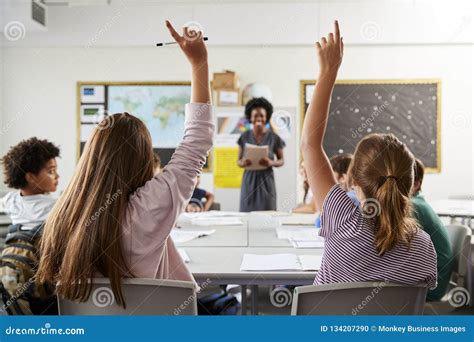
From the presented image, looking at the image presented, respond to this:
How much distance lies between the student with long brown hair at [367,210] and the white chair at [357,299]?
4cm

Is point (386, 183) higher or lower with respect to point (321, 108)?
lower

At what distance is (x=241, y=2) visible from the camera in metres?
4.98

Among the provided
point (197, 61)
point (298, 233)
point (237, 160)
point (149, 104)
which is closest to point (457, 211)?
point (298, 233)

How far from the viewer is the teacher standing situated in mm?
3920

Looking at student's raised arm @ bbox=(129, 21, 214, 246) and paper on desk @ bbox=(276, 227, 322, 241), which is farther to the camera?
paper on desk @ bbox=(276, 227, 322, 241)

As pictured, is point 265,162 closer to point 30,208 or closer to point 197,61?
point 30,208

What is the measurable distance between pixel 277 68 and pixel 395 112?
1285 millimetres

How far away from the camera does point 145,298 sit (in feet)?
3.21

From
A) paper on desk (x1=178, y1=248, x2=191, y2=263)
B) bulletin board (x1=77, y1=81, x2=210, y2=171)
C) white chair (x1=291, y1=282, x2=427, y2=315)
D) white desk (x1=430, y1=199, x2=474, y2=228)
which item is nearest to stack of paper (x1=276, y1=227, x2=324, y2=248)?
paper on desk (x1=178, y1=248, x2=191, y2=263)

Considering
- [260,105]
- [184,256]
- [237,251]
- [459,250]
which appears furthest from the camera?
[260,105]

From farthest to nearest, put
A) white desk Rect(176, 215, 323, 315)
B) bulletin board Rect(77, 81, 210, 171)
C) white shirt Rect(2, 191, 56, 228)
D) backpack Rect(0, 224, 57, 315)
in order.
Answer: bulletin board Rect(77, 81, 210, 171) → white shirt Rect(2, 191, 56, 228) → white desk Rect(176, 215, 323, 315) → backpack Rect(0, 224, 57, 315)

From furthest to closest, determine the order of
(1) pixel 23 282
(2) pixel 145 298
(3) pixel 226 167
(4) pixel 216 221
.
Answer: (3) pixel 226 167 < (4) pixel 216 221 < (1) pixel 23 282 < (2) pixel 145 298

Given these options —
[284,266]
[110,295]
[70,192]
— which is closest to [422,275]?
[284,266]

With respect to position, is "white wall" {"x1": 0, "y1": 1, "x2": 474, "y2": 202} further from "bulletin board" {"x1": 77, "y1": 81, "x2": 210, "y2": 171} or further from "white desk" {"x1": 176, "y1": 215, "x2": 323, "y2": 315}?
"white desk" {"x1": 176, "y1": 215, "x2": 323, "y2": 315}
